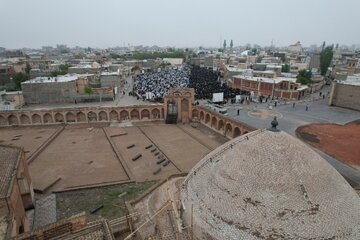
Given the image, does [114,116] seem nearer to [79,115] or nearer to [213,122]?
A: [79,115]

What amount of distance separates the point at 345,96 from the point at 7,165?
4547 cm

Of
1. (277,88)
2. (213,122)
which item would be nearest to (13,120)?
(213,122)

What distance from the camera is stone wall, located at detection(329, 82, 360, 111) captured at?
132 feet

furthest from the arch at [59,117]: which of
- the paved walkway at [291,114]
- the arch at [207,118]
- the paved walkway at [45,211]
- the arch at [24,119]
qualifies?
the paved walkway at [291,114]

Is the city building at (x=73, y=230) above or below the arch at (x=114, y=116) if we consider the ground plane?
above

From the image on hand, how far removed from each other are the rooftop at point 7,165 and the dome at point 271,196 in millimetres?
9267

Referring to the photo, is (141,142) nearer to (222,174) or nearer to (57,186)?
(57,186)

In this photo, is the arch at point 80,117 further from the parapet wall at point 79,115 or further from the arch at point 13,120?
the arch at point 13,120

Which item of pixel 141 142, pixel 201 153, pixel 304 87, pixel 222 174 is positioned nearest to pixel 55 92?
pixel 141 142

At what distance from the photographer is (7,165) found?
15.8 meters

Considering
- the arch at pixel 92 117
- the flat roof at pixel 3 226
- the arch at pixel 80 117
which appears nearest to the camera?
the flat roof at pixel 3 226

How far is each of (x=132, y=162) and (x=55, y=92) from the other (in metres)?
29.3

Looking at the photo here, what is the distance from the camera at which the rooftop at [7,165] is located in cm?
1346

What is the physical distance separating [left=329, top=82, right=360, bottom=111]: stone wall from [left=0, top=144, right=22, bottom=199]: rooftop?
146 ft
